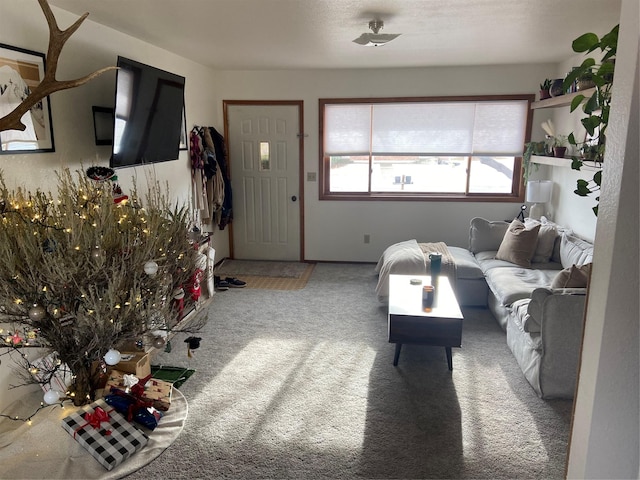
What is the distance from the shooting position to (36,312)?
1.56m

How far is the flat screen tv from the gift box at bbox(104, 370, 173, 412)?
1.41 meters

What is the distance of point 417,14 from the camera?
3014 millimetres

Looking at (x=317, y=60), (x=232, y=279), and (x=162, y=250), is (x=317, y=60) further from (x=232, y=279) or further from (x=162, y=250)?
(x=162, y=250)

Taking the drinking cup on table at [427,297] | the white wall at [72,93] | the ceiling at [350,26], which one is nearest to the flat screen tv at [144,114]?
the white wall at [72,93]

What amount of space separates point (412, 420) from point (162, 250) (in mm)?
1753

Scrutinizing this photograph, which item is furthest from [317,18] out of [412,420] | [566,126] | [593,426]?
[566,126]

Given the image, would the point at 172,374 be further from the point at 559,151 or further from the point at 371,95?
the point at 559,151

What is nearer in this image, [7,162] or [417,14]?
[7,162]

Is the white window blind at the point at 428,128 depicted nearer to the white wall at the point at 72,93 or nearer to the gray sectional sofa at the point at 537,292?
the gray sectional sofa at the point at 537,292

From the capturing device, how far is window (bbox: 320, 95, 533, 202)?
212 inches

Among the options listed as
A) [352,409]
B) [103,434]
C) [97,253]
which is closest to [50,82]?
[97,253]

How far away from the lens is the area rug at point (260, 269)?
551 cm

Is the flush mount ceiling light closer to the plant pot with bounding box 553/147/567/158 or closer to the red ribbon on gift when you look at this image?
the plant pot with bounding box 553/147/567/158

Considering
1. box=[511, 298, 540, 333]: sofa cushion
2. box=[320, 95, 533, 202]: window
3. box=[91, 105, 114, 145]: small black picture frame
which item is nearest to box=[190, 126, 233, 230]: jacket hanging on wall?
box=[320, 95, 533, 202]: window
